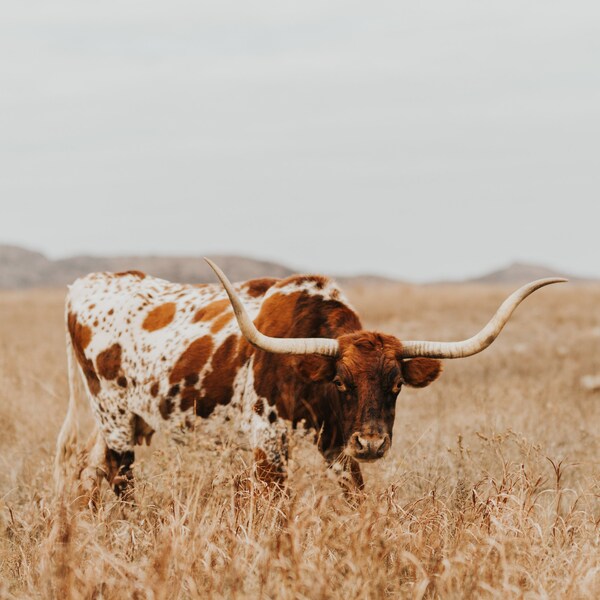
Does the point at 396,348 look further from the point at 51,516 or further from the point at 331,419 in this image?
the point at 51,516

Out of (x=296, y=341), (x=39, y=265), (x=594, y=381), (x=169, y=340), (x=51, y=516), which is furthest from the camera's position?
(x=39, y=265)

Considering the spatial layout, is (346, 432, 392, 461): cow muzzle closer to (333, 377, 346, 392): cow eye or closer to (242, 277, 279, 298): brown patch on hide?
(333, 377, 346, 392): cow eye

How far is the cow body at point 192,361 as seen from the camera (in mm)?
5168

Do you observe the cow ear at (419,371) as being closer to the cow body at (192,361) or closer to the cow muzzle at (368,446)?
the cow body at (192,361)

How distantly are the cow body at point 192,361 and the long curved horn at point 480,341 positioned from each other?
52 centimetres

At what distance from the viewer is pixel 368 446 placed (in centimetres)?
452

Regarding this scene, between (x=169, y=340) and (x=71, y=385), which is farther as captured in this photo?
(x=71, y=385)

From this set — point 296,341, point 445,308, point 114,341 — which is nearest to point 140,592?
point 296,341

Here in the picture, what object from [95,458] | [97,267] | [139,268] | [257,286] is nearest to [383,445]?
[257,286]

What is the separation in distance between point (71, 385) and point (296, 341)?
2915 millimetres

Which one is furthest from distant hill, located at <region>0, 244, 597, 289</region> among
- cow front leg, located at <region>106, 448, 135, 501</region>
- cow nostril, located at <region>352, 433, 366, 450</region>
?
cow nostril, located at <region>352, 433, 366, 450</region>

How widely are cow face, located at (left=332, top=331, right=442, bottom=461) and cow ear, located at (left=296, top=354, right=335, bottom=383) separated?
0.03 metres

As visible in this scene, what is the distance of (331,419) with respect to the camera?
520 centimetres

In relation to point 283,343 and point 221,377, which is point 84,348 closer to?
point 221,377
